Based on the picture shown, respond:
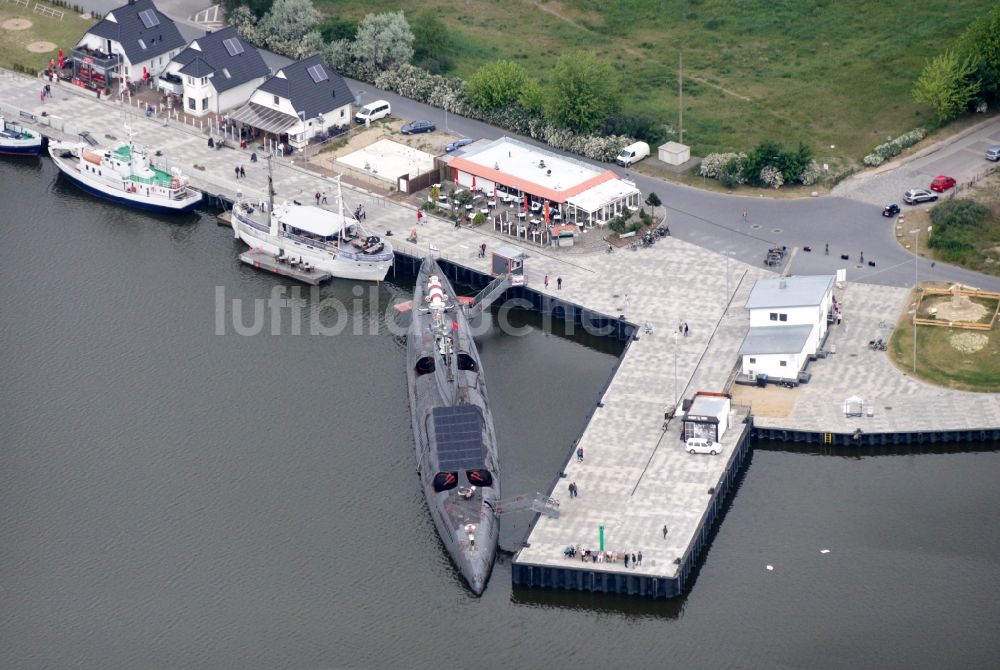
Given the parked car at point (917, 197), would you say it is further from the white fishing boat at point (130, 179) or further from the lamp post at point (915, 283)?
the white fishing boat at point (130, 179)

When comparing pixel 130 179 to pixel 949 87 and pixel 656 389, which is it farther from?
pixel 949 87

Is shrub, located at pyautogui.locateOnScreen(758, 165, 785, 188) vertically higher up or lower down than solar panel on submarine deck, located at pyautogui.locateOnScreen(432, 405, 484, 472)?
higher up

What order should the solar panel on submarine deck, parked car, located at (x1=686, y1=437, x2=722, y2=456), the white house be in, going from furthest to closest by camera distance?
the white house
parked car, located at (x1=686, y1=437, x2=722, y2=456)
the solar panel on submarine deck

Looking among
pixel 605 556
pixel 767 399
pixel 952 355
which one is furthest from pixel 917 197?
pixel 605 556

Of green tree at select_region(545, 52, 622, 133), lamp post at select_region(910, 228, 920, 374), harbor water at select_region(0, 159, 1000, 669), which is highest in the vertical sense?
green tree at select_region(545, 52, 622, 133)

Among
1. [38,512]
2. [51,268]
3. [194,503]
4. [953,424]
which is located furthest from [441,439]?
[51,268]

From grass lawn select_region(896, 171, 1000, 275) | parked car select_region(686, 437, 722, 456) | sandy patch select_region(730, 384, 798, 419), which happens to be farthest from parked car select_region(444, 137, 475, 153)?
parked car select_region(686, 437, 722, 456)

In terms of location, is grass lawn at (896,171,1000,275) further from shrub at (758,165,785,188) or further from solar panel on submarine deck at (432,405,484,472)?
solar panel on submarine deck at (432,405,484,472)
